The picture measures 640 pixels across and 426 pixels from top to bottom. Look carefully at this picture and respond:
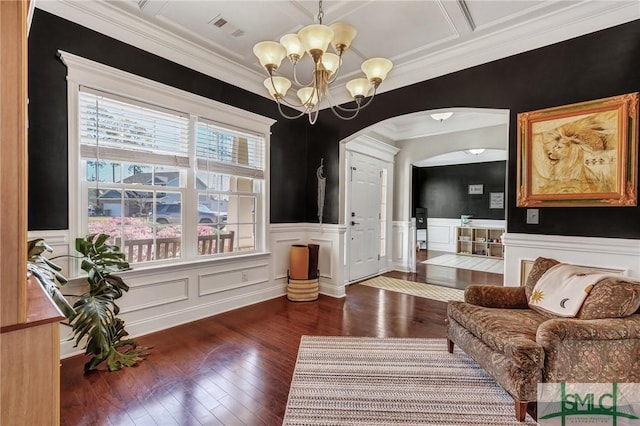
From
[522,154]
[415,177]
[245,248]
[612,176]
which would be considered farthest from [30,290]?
[415,177]

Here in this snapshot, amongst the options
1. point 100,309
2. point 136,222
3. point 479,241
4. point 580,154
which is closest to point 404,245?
point 479,241

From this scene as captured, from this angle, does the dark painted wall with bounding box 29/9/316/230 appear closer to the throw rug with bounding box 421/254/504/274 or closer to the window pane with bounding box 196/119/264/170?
the window pane with bounding box 196/119/264/170

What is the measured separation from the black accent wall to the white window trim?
0.06m

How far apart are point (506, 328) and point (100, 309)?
285cm

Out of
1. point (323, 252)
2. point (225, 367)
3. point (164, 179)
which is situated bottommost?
point (225, 367)

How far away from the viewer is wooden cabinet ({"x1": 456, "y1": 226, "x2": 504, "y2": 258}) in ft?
26.1

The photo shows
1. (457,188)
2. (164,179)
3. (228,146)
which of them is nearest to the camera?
(164,179)

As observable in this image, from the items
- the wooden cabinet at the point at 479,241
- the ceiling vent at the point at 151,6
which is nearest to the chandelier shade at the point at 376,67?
the ceiling vent at the point at 151,6

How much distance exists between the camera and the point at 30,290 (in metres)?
1.40

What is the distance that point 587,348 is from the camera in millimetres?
1724

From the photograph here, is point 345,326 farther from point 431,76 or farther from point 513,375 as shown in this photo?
point 431,76

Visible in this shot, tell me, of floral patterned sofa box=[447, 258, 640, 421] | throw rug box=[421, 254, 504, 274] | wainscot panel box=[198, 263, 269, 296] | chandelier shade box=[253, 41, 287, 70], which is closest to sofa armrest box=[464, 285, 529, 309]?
floral patterned sofa box=[447, 258, 640, 421]

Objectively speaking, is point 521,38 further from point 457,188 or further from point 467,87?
point 457,188

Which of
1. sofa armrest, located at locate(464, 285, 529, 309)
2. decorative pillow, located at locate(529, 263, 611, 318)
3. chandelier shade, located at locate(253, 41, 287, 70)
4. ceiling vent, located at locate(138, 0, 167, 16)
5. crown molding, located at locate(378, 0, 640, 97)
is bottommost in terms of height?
sofa armrest, located at locate(464, 285, 529, 309)
